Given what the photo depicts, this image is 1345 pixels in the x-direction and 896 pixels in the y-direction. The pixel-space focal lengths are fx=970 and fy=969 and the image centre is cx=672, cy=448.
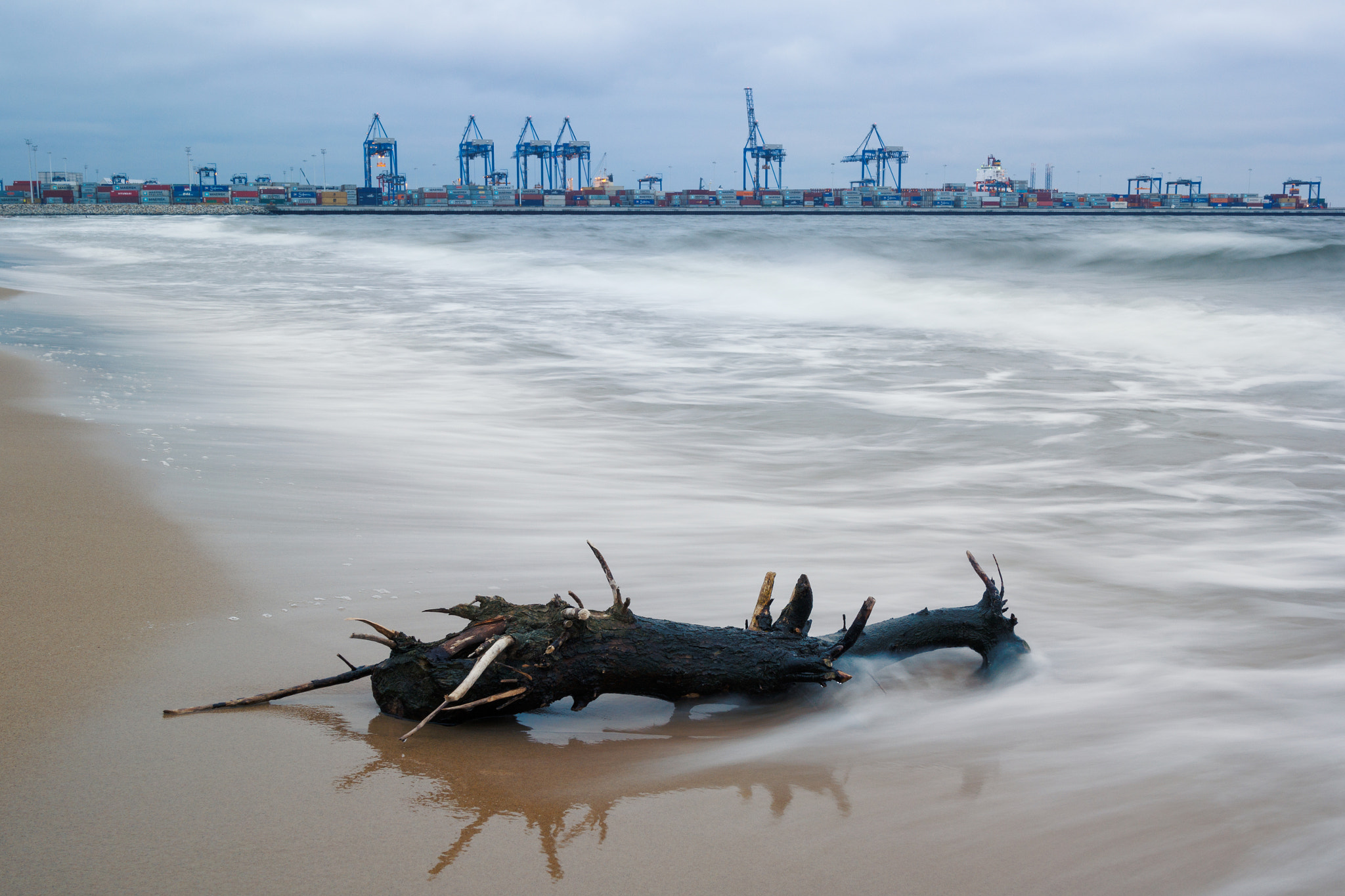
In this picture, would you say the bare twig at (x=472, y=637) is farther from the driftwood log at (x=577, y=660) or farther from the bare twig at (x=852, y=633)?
the bare twig at (x=852, y=633)

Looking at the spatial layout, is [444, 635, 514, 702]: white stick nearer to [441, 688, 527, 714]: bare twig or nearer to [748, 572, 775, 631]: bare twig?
[441, 688, 527, 714]: bare twig

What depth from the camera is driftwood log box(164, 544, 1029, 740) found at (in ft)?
5.51

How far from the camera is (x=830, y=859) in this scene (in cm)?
141

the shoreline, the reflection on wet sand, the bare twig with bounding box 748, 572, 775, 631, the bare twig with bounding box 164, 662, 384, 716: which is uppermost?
the shoreline

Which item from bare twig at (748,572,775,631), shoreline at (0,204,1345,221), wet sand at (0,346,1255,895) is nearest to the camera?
wet sand at (0,346,1255,895)

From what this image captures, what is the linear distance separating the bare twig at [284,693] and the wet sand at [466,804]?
0.07 ft

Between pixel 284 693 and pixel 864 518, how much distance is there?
233 cm

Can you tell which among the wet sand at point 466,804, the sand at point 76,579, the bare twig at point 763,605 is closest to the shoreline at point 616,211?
the sand at point 76,579

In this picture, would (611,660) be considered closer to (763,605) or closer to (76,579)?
(763,605)

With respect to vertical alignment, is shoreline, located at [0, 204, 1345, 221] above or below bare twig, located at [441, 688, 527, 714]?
above

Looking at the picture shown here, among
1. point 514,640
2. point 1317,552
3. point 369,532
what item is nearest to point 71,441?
point 369,532

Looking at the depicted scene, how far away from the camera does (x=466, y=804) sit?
59.1 inches

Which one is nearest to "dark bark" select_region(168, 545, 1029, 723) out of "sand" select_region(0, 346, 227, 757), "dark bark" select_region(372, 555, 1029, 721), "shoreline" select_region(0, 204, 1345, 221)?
"dark bark" select_region(372, 555, 1029, 721)

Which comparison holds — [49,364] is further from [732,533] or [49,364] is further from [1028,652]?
[1028,652]
